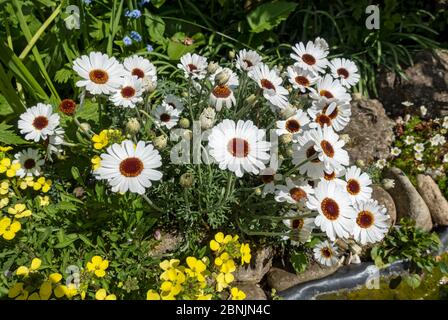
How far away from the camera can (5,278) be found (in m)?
1.68

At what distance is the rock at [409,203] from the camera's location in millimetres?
2426

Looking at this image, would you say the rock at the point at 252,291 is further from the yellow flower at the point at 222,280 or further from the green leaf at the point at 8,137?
the green leaf at the point at 8,137

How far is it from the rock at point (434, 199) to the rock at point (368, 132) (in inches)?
11.4

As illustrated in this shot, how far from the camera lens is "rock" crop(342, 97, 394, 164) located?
2.72 meters

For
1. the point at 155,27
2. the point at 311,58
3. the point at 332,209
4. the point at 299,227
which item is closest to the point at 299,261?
the point at 299,227

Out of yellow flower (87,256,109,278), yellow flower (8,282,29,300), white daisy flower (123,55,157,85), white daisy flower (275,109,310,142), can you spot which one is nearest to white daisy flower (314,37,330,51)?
white daisy flower (275,109,310,142)

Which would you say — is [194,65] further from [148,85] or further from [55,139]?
[55,139]

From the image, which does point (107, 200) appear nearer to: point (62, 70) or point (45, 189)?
point (45, 189)

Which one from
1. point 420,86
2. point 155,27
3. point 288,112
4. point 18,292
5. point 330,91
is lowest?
point 18,292

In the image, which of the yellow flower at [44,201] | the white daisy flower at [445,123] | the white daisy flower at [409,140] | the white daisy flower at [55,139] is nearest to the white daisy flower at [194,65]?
the white daisy flower at [55,139]

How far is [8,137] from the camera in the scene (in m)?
2.19

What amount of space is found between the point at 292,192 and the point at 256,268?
55 centimetres

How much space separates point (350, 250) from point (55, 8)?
7.22ft
